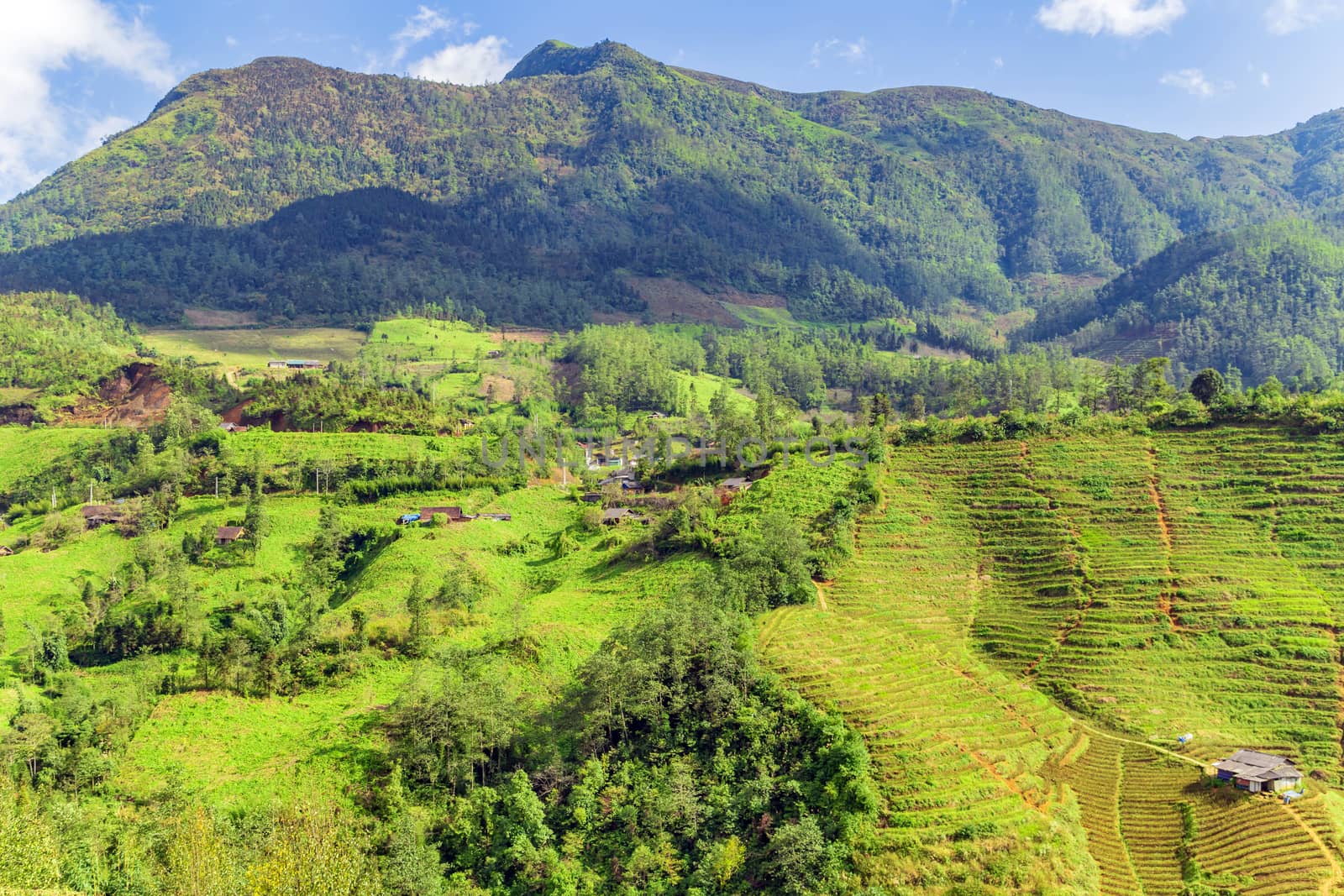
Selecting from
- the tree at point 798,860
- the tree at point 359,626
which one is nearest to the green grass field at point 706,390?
the tree at point 359,626

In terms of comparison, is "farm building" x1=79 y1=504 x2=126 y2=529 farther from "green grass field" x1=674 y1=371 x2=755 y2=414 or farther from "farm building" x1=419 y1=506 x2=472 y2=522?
"green grass field" x1=674 y1=371 x2=755 y2=414

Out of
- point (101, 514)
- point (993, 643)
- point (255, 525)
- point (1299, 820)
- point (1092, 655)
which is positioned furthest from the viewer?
point (101, 514)

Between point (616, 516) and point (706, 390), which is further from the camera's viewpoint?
point (706, 390)

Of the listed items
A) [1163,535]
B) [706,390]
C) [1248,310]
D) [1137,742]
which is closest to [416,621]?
[1137,742]

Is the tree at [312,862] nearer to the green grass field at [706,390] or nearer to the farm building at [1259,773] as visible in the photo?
the farm building at [1259,773]

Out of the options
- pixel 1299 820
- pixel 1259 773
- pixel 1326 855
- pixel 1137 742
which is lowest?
pixel 1326 855

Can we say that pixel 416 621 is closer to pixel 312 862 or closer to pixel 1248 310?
pixel 312 862
